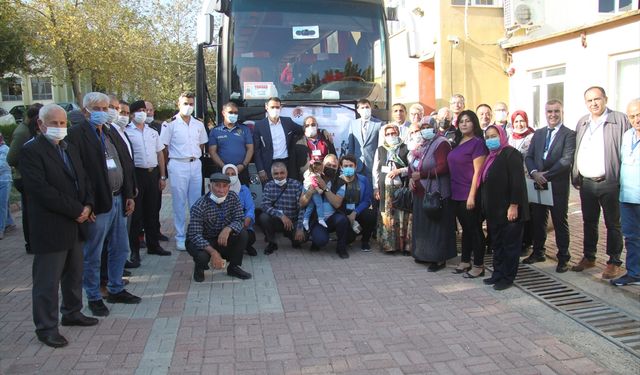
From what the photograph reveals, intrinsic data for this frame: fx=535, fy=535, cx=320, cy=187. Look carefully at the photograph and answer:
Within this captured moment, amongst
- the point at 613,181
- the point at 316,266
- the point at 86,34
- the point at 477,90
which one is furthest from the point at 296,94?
the point at 86,34

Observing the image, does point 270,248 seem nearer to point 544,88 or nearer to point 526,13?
point 544,88

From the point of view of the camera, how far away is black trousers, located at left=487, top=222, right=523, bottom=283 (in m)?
5.43

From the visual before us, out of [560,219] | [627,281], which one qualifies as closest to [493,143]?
[560,219]

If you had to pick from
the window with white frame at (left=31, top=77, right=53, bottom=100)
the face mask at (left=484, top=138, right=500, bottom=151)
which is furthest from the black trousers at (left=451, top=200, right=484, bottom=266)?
the window with white frame at (left=31, top=77, right=53, bottom=100)

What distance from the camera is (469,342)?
415 cm

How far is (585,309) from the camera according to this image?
4863mm

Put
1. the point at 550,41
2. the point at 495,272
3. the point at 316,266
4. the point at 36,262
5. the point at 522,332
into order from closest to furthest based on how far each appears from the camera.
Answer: the point at 36,262, the point at 522,332, the point at 495,272, the point at 316,266, the point at 550,41

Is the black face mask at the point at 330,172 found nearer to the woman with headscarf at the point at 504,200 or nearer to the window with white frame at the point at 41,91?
the woman with headscarf at the point at 504,200

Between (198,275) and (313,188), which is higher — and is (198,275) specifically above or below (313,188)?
below

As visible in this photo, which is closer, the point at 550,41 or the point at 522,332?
the point at 522,332

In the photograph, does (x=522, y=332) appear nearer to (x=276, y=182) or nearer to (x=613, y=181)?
(x=613, y=181)

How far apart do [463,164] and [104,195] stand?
3628 mm

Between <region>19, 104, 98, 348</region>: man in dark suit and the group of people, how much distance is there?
0.01 meters

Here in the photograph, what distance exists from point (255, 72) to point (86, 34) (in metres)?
15.8
